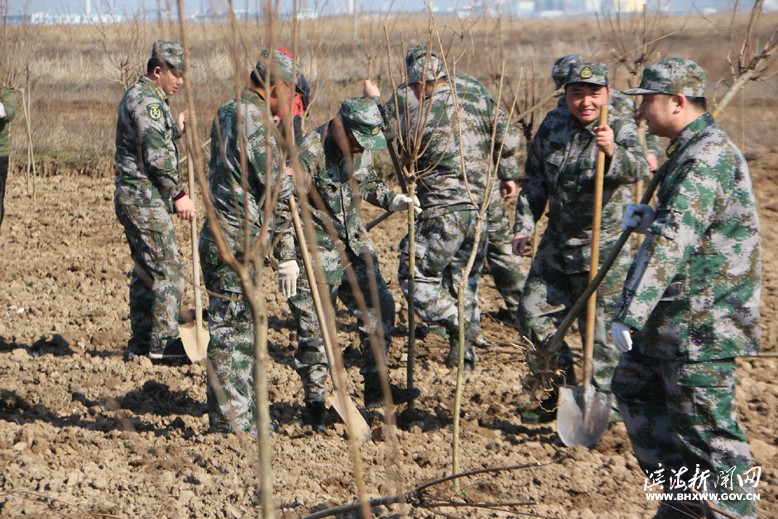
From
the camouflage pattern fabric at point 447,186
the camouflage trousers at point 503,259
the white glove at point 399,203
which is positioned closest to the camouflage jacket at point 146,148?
the camouflage pattern fabric at point 447,186

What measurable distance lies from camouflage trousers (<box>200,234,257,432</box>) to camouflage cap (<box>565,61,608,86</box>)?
6.57 feet

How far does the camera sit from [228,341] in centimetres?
516

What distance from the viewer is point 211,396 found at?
5270mm

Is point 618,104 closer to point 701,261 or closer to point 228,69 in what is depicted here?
point 701,261

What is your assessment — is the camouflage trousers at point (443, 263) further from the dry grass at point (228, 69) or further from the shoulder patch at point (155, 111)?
the shoulder patch at point (155, 111)

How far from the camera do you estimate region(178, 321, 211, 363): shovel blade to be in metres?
6.68

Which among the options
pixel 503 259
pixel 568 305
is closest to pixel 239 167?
pixel 568 305

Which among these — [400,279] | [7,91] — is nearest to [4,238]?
[7,91]

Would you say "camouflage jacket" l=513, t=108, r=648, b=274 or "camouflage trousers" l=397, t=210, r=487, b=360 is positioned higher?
"camouflage jacket" l=513, t=108, r=648, b=274

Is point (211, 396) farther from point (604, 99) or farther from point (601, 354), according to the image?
point (604, 99)

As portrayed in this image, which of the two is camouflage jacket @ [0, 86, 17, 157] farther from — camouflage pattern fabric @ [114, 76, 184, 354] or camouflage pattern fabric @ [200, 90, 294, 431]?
camouflage pattern fabric @ [200, 90, 294, 431]

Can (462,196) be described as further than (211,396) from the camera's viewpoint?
Yes

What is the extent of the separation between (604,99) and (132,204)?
310 cm

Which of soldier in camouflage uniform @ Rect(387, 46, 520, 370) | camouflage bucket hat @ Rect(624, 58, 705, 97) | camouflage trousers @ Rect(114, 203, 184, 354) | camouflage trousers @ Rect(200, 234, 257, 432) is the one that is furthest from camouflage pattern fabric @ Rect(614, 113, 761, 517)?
camouflage trousers @ Rect(114, 203, 184, 354)
